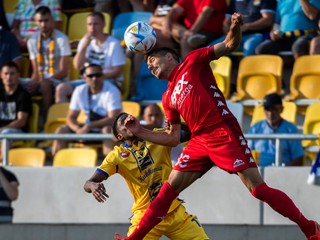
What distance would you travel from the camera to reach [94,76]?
1342 cm

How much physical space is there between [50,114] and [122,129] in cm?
505

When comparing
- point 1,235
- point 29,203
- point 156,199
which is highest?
point 156,199

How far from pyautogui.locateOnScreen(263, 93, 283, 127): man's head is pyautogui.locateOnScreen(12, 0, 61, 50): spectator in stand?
4027 millimetres

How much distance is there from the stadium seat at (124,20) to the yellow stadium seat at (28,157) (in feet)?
8.29

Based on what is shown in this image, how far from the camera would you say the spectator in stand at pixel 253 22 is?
46.4ft

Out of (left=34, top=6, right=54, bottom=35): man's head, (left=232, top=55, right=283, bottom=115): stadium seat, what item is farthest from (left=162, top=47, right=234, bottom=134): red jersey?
(left=34, top=6, right=54, bottom=35): man's head

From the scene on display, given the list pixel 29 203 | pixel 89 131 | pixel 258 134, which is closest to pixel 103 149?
pixel 89 131

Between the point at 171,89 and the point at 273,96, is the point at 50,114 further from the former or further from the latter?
the point at 171,89

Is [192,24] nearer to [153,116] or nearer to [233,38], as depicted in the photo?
[153,116]

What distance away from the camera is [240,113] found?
1327 centimetres

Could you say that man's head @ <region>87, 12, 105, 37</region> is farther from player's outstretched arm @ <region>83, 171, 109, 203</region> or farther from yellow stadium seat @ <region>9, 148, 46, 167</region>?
player's outstretched arm @ <region>83, 171, 109, 203</region>

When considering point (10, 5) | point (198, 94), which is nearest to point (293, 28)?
point (10, 5)

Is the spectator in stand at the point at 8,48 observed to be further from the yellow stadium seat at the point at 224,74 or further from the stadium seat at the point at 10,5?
the yellow stadium seat at the point at 224,74

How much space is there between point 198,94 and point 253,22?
5.33 metres
